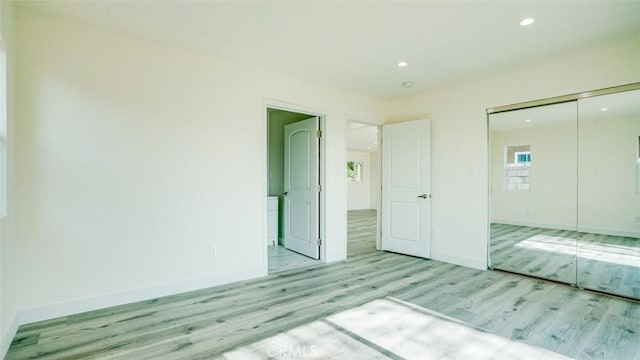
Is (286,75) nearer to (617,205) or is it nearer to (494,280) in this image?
(494,280)

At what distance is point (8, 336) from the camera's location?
210 cm

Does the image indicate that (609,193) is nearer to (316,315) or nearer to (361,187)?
(316,315)

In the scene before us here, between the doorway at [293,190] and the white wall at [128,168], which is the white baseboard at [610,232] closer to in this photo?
the doorway at [293,190]

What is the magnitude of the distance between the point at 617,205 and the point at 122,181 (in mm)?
5057

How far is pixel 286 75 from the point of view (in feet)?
12.7

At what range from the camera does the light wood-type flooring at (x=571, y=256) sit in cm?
321

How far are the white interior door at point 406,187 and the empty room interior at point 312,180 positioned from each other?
0.17 feet

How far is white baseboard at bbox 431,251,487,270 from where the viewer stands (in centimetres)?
403

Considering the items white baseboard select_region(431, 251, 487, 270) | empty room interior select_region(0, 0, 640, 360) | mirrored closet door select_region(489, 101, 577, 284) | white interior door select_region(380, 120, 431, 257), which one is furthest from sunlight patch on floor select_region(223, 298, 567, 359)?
white interior door select_region(380, 120, 431, 257)

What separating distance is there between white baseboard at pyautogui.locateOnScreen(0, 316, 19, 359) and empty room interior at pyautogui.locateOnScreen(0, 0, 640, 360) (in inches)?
1.0

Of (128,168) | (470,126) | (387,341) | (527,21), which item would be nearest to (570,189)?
(470,126)

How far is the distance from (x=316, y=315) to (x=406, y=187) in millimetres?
2782

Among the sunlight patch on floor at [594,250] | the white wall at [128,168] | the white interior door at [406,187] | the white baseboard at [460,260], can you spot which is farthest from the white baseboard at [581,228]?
the white wall at [128,168]

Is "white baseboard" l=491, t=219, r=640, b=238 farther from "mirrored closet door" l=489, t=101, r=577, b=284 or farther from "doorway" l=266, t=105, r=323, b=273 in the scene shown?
"doorway" l=266, t=105, r=323, b=273
